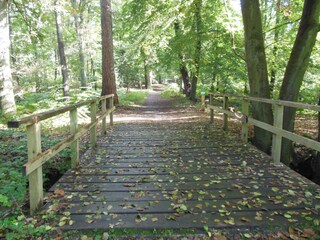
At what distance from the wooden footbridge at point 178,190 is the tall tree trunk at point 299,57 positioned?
3.09 feet

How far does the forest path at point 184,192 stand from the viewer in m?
3.30

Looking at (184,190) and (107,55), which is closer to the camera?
(184,190)

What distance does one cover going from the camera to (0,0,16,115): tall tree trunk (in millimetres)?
10398

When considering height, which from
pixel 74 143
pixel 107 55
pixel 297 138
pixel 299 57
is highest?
pixel 107 55

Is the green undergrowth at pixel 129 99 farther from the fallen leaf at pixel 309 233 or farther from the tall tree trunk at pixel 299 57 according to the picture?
the fallen leaf at pixel 309 233

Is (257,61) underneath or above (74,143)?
above

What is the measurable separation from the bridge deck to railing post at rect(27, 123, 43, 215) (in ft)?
1.21

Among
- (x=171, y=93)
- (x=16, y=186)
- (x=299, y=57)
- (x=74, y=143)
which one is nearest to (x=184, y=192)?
(x=74, y=143)

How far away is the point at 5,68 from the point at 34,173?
28.0 feet

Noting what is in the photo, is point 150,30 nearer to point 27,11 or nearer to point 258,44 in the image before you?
point 27,11

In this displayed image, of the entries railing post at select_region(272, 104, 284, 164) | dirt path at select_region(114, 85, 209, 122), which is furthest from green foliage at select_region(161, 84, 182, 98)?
railing post at select_region(272, 104, 284, 164)

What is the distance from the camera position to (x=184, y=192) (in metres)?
4.12

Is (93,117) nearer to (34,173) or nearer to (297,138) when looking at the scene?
(34,173)

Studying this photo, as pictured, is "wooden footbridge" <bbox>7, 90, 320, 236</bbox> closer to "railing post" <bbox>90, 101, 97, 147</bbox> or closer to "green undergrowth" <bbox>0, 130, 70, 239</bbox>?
"railing post" <bbox>90, 101, 97, 147</bbox>
